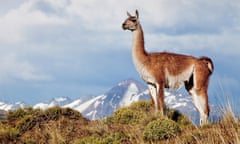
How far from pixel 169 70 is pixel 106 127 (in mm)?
2826

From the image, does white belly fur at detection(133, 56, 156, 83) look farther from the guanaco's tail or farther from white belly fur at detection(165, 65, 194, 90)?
the guanaco's tail

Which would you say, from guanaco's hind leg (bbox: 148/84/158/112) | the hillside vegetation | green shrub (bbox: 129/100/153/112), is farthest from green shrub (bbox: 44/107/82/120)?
guanaco's hind leg (bbox: 148/84/158/112)

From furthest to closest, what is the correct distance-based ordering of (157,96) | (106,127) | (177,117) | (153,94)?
(177,117), (153,94), (157,96), (106,127)

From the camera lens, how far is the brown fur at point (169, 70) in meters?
16.8

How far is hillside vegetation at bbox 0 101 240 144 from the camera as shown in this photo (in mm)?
13648

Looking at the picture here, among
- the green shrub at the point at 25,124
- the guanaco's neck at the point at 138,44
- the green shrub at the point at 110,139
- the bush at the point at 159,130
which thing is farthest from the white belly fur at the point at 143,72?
the green shrub at the point at 25,124

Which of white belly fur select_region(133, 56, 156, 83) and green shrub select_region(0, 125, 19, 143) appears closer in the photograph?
green shrub select_region(0, 125, 19, 143)

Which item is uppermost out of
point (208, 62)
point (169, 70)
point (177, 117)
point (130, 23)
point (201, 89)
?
point (130, 23)

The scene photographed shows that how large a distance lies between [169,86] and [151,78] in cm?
71

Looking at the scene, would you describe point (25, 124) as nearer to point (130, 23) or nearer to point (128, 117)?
point (128, 117)

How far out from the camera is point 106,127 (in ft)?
52.2

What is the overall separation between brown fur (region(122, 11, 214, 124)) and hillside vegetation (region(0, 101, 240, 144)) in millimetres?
856

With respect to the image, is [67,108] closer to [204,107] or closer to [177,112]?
[177,112]

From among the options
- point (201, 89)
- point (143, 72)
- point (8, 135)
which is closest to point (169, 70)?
point (143, 72)
